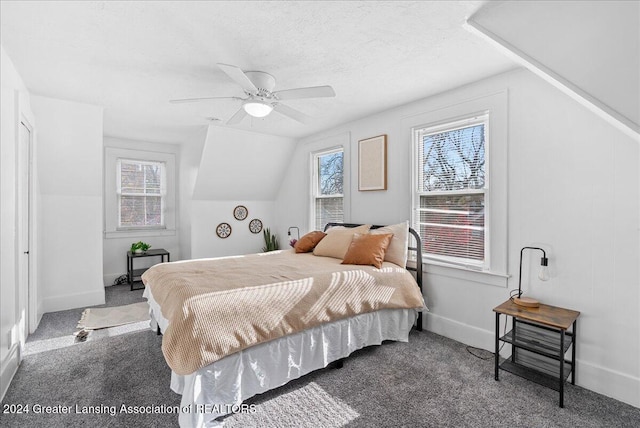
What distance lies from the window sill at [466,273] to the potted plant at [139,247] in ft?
15.1

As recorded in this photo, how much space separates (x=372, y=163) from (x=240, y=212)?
2.96 metres

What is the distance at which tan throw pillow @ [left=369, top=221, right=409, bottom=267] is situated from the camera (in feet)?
10.8

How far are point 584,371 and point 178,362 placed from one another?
2893 mm

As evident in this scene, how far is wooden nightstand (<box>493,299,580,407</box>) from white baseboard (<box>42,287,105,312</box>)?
470cm

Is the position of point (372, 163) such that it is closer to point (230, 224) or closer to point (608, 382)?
point (608, 382)

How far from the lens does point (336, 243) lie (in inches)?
144

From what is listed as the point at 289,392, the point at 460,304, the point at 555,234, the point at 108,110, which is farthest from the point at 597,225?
the point at 108,110

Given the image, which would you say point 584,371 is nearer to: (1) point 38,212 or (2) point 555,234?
(2) point 555,234

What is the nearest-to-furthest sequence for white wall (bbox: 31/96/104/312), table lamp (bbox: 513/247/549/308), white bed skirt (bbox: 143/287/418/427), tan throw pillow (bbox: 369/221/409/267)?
white bed skirt (bbox: 143/287/418/427)
table lamp (bbox: 513/247/549/308)
tan throw pillow (bbox: 369/221/409/267)
white wall (bbox: 31/96/104/312)

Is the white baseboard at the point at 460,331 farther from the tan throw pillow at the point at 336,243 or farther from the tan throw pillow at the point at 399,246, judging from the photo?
the tan throw pillow at the point at 336,243


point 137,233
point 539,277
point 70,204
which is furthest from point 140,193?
point 539,277

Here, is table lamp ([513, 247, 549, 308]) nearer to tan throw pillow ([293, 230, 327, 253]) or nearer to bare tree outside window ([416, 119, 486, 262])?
bare tree outside window ([416, 119, 486, 262])

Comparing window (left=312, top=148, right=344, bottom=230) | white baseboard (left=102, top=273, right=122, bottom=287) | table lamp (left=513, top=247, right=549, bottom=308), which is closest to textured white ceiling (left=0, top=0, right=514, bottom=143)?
window (left=312, top=148, right=344, bottom=230)

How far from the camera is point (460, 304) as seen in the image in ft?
10.2
